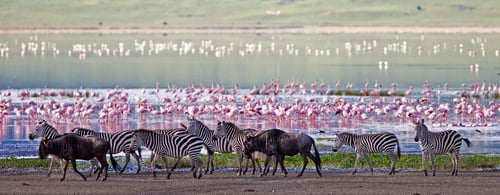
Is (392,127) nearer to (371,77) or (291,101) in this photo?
(291,101)

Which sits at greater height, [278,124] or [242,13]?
[242,13]

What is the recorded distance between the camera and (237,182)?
16.0 metres

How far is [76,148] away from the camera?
16.0 m

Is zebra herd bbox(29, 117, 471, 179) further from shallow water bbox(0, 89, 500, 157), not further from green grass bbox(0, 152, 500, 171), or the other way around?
shallow water bbox(0, 89, 500, 157)

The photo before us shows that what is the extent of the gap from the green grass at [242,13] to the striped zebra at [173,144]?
119 metres

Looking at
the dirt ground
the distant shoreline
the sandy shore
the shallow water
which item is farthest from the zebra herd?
the sandy shore

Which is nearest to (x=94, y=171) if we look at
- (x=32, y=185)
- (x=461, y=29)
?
(x=32, y=185)


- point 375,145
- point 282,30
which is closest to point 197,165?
point 375,145

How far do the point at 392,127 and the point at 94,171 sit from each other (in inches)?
423

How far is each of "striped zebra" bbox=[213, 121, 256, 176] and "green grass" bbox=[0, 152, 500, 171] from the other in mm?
1002

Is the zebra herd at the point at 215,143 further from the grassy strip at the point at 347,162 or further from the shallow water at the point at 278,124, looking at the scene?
the shallow water at the point at 278,124

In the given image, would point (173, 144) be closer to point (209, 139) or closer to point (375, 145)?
point (209, 139)

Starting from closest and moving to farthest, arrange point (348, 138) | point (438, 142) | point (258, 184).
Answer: point (258, 184)
point (438, 142)
point (348, 138)

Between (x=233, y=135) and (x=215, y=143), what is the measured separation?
18.4 inches
